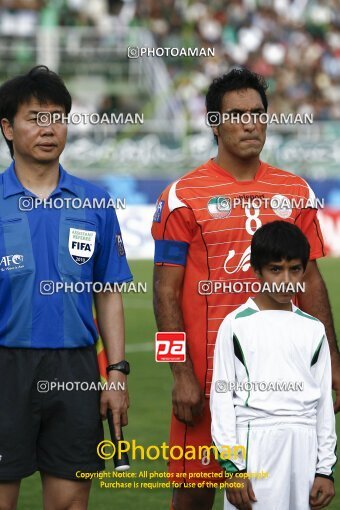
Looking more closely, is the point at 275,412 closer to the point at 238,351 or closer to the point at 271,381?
the point at 271,381

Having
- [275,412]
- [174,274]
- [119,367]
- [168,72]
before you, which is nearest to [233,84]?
[174,274]

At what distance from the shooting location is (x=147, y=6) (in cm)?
2483

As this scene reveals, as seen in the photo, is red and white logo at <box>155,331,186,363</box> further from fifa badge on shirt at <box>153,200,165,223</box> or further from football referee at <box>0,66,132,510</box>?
fifa badge on shirt at <box>153,200,165,223</box>

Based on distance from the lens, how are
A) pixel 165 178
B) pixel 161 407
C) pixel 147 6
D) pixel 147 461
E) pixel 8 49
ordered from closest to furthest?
pixel 147 461 < pixel 161 407 < pixel 165 178 < pixel 8 49 < pixel 147 6

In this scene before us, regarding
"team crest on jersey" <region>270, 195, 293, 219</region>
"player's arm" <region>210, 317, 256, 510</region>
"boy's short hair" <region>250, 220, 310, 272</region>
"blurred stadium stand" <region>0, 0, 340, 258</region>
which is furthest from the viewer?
"blurred stadium stand" <region>0, 0, 340, 258</region>

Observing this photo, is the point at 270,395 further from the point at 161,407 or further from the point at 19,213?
the point at 161,407

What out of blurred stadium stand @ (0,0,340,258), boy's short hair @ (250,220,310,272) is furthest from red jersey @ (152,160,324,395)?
blurred stadium stand @ (0,0,340,258)

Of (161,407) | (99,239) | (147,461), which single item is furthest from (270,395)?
(161,407)

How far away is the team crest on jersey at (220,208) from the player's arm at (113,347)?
0.52 meters

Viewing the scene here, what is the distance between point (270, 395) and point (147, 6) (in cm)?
2178

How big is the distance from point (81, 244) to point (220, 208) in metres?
0.64

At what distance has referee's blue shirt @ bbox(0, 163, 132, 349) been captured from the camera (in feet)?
12.9

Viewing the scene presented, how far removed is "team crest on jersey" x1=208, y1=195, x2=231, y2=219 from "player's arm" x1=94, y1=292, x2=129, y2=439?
0.52 m

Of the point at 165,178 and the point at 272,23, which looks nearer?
the point at 165,178
